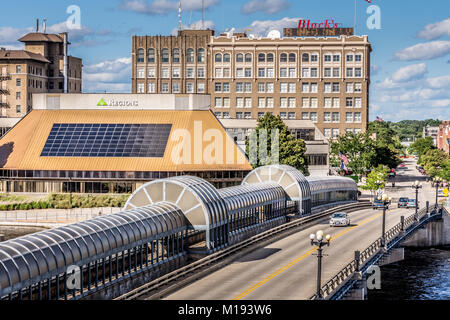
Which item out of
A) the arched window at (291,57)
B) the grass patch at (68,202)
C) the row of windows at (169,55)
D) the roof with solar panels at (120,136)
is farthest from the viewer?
the row of windows at (169,55)

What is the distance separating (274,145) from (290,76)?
2231 inches

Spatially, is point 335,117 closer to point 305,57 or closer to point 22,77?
point 305,57

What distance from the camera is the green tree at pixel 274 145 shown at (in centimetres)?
11806

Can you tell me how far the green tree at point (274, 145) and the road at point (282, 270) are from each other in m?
41.6

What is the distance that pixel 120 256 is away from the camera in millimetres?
43594

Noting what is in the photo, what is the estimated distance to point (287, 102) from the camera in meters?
173

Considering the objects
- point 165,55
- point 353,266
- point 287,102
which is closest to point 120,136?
point 353,266

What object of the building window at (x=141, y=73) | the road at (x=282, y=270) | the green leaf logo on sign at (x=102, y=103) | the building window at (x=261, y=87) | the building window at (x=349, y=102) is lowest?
the road at (x=282, y=270)

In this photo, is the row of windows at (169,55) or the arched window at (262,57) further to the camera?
the row of windows at (169,55)

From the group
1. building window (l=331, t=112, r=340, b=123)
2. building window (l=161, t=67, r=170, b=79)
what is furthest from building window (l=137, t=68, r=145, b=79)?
building window (l=331, t=112, r=340, b=123)

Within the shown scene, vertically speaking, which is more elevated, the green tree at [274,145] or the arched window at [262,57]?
the arched window at [262,57]

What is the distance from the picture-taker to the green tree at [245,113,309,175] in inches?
4648

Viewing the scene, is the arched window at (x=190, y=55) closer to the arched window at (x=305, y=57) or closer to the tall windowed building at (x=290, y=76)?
the tall windowed building at (x=290, y=76)

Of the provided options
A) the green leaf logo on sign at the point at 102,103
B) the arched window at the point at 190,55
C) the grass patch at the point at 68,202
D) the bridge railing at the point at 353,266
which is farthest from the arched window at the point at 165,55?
the bridge railing at the point at 353,266
